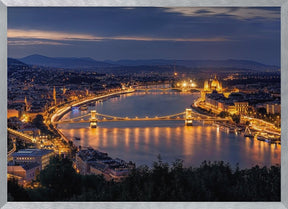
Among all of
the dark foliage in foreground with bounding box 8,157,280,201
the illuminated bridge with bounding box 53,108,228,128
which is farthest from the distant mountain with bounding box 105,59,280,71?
the dark foliage in foreground with bounding box 8,157,280,201

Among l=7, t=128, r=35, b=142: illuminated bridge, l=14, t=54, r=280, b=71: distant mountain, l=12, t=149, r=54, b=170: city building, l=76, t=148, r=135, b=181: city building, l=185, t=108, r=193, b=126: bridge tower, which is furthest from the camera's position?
l=185, t=108, r=193, b=126: bridge tower

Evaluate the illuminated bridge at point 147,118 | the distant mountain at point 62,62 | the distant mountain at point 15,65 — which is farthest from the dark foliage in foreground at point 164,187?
the illuminated bridge at point 147,118

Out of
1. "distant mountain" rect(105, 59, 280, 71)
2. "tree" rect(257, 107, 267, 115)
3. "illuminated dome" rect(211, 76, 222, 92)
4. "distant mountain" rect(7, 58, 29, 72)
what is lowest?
"tree" rect(257, 107, 267, 115)

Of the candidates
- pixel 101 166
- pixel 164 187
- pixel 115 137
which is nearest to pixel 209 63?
pixel 115 137

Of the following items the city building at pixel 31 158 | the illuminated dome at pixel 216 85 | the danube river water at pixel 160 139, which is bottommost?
the danube river water at pixel 160 139

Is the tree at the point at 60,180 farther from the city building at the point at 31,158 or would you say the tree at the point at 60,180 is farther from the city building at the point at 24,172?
the city building at the point at 31,158

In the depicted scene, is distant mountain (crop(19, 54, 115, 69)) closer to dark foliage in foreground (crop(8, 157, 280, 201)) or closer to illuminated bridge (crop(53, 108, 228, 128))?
illuminated bridge (crop(53, 108, 228, 128))

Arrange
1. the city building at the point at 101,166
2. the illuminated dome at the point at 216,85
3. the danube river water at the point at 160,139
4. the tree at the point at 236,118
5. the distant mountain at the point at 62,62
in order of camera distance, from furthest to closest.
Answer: the illuminated dome at the point at 216,85 → the tree at the point at 236,118 → the distant mountain at the point at 62,62 → the danube river water at the point at 160,139 → the city building at the point at 101,166

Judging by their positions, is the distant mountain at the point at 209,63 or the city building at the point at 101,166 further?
the distant mountain at the point at 209,63
